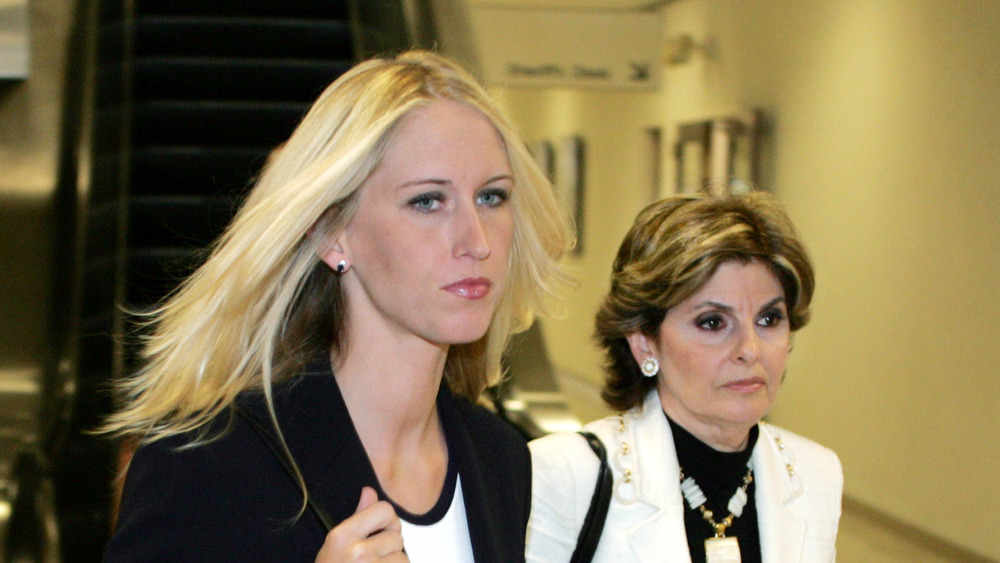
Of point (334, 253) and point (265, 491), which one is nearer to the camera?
point (265, 491)

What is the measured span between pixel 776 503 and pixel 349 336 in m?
0.86

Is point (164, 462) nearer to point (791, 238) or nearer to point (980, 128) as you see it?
point (791, 238)

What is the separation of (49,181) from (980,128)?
4974mm

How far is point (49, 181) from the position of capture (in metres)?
5.46

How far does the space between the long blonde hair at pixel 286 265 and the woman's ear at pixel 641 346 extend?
0.47 m

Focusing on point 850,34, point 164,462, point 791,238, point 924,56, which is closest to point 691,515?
point 791,238

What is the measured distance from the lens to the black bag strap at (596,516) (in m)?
1.92

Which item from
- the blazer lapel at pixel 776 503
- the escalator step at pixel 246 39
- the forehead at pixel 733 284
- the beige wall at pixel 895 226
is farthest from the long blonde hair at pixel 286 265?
the beige wall at pixel 895 226

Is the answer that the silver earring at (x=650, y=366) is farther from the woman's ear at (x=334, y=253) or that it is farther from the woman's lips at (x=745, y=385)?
the woman's ear at (x=334, y=253)

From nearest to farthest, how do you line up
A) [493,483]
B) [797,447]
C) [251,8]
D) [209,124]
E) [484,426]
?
[493,483] < [484,426] < [797,447] < [209,124] < [251,8]

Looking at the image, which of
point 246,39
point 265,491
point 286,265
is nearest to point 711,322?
point 286,265

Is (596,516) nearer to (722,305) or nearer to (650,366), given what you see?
(650,366)

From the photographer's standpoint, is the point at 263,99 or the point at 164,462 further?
the point at 263,99

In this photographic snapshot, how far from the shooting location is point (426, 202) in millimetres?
1582
